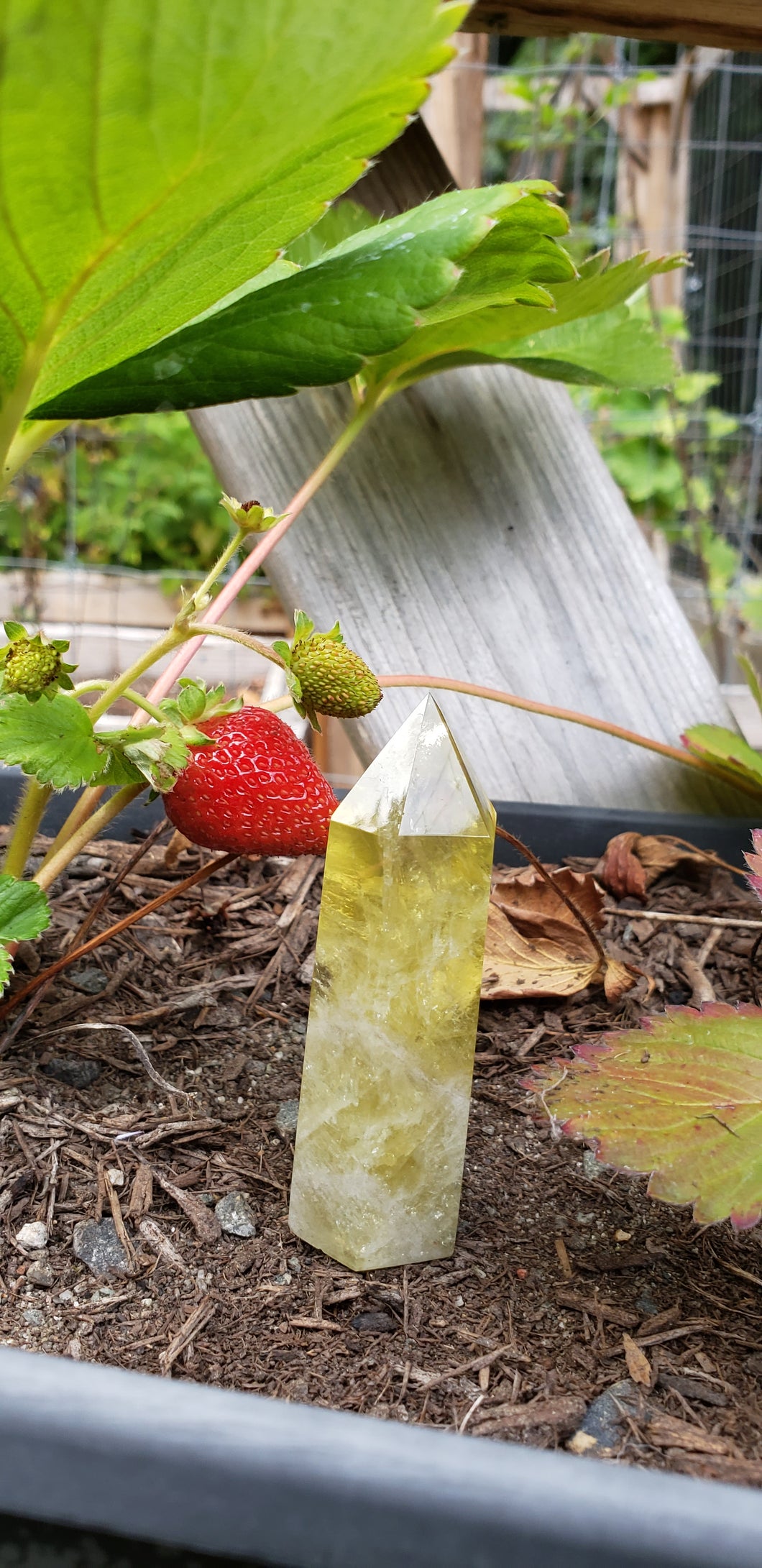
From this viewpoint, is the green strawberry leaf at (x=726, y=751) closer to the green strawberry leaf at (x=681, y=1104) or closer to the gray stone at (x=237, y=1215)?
the green strawberry leaf at (x=681, y=1104)

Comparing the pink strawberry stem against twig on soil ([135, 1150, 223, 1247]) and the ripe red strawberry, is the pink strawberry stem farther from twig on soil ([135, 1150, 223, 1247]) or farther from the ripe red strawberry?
twig on soil ([135, 1150, 223, 1247])

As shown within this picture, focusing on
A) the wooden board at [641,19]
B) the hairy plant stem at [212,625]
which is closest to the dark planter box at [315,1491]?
the hairy plant stem at [212,625]

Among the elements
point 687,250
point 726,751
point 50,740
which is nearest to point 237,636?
point 50,740

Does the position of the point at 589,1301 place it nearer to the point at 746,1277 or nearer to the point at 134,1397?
the point at 746,1277

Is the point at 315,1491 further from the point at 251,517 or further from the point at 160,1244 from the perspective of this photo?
the point at 251,517

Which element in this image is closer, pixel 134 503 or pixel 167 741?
pixel 167 741

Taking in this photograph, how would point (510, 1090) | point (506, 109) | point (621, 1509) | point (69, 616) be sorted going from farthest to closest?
point (506, 109), point (69, 616), point (510, 1090), point (621, 1509)

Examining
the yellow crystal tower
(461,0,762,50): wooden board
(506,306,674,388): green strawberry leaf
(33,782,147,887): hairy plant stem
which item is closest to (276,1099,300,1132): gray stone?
the yellow crystal tower

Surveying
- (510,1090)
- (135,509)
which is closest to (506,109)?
(135,509)
